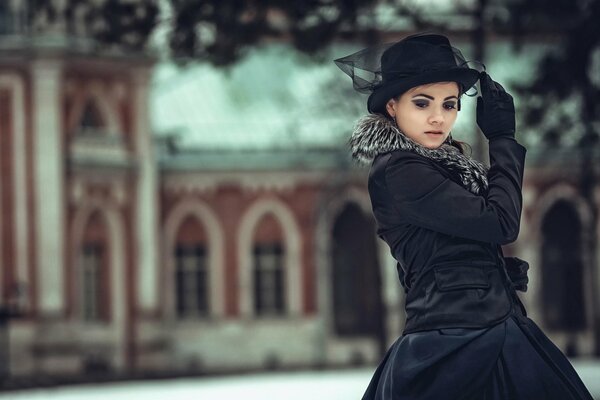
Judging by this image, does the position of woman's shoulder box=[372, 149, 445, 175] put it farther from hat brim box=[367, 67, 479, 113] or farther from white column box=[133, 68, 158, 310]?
white column box=[133, 68, 158, 310]

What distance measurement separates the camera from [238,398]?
14445 mm

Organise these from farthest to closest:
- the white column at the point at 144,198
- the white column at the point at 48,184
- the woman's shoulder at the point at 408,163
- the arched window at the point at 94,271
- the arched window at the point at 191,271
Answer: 1. the arched window at the point at 191,271
2. the white column at the point at 144,198
3. the arched window at the point at 94,271
4. the white column at the point at 48,184
5. the woman's shoulder at the point at 408,163

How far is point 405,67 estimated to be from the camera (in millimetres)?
4359

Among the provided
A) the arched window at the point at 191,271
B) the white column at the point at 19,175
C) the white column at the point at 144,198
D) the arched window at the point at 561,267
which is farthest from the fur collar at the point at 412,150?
the arched window at the point at 561,267

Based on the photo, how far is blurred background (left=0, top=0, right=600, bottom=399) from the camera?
30.0m

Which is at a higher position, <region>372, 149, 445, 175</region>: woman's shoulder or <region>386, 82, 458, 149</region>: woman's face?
<region>386, 82, 458, 149</region>: woman's face

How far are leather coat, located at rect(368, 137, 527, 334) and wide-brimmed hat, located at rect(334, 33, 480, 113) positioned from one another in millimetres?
Result: 189

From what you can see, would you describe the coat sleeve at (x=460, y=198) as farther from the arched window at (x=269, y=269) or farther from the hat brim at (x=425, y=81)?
the arched window at (x=269, y=269)

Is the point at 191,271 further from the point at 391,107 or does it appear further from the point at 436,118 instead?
the point at 436,118

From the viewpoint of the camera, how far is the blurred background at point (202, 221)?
2997 centimetres

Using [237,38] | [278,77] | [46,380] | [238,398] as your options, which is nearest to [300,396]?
[238,398]

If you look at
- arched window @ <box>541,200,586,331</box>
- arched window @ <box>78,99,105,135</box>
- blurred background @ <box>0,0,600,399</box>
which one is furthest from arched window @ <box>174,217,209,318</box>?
arched window @ <box>541,200,586,331</box>

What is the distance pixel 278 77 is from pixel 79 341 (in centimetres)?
858

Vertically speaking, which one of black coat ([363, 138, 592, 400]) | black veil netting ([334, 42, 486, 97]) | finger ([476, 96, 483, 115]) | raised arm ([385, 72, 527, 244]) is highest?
black veil netting ([334, 42, 486, 97])
